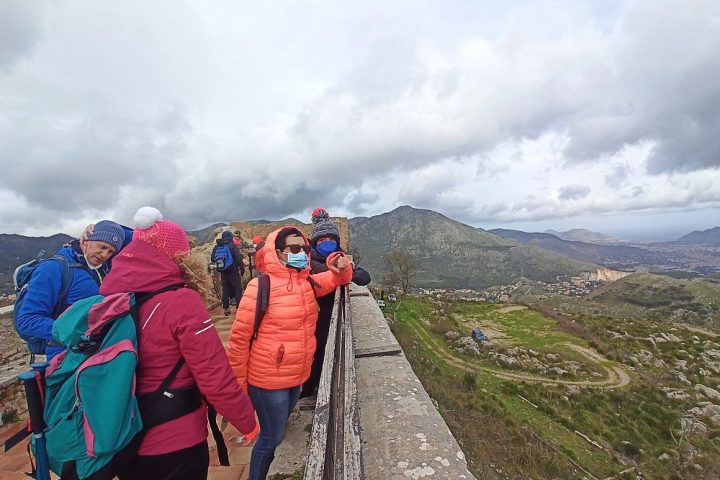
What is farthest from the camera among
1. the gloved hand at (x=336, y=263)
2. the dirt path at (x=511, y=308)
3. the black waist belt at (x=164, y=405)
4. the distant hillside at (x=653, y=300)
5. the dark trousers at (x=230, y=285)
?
the distant hillside at (x=653, y=300)

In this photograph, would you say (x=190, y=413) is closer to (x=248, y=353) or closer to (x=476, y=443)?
(x=248, y=353)

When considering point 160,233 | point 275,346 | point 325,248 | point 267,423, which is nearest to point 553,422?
point 325,248

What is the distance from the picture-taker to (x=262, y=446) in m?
2.46

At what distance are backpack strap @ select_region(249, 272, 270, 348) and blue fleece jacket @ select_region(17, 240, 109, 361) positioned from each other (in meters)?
1.26

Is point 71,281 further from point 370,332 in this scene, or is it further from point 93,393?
point 370,332

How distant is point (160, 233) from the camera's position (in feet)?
5.92

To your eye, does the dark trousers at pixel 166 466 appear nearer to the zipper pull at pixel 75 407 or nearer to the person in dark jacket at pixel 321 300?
the zipper pull at pixel 75 407

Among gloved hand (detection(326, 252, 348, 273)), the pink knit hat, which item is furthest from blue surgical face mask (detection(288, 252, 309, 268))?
the pink knit hat

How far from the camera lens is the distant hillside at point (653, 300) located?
6028cm

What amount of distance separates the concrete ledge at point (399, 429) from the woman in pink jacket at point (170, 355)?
138 cm

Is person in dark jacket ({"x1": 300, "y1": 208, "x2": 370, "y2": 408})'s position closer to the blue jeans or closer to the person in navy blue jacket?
the blue jeans

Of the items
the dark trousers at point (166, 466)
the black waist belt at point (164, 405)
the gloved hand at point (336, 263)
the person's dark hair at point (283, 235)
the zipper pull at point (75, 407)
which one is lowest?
the dark trousers at point (166, 466)

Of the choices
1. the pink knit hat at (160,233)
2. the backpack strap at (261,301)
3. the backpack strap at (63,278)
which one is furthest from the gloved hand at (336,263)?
the backpack strap at (63,278)

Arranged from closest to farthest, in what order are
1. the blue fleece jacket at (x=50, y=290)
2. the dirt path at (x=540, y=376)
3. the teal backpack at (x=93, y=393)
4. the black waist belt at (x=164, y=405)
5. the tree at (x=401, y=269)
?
1. the teal backpack at (x=93, y=393)
2. the black waist belt at (x=164, y=405)
3. the blue fleece jacket at (x=50, y=290)
4. the dirt path at (x=540, y=376)
5. the tree at (x=401, y=269)
